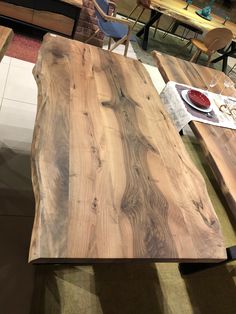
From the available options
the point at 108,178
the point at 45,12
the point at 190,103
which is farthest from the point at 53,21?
the point at 108,178

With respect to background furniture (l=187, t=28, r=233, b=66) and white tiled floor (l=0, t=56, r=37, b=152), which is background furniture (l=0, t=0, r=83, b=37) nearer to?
white tiled floor (l=0, t=56, r=37, b=152)

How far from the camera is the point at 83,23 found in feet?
11.0

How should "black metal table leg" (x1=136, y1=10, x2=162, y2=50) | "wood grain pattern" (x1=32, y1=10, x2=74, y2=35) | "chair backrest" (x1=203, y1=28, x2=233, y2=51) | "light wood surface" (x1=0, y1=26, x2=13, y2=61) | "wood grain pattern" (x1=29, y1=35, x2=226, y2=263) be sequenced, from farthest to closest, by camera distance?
"black metal table leg" (x1=136, y1=10, x2=162, y2=50) < "chair backrest" (x1=203, y1=28, x2=233, y2=51) < "wood grain pattern" (x1=32, y1=10, x2=74, y2=35) < "light wood surface" (x1=0, y1=26, x2=13, y2=61) < "wood grain pattern" (x1=29, y1=35, x2=226, y2=263)

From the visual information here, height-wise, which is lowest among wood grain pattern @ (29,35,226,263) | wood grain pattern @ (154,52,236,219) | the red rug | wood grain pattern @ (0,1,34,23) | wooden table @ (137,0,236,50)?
the red rug

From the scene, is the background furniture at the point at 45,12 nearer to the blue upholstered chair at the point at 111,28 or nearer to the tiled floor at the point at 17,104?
the blue upholstered chair at the point at 111,28

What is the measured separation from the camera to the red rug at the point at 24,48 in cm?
290

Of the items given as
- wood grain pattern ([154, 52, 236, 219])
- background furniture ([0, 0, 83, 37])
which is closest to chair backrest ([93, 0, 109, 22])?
background furniture ([0, 0, 83, 37])

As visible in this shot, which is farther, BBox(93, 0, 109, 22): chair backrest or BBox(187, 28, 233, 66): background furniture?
BBox(187, 28, 233, 66): background furniture

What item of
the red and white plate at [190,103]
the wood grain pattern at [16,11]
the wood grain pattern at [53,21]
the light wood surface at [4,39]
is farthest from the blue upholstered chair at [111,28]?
the light wood surface at [4,39]

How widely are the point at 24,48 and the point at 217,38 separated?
248cm

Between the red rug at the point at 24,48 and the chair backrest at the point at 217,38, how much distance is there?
7.21 feet

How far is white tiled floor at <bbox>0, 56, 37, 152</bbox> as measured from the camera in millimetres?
2033

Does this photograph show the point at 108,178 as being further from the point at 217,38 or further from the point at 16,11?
the point at 217,38

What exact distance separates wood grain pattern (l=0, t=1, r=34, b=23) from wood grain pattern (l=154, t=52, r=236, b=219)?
1.71 m
